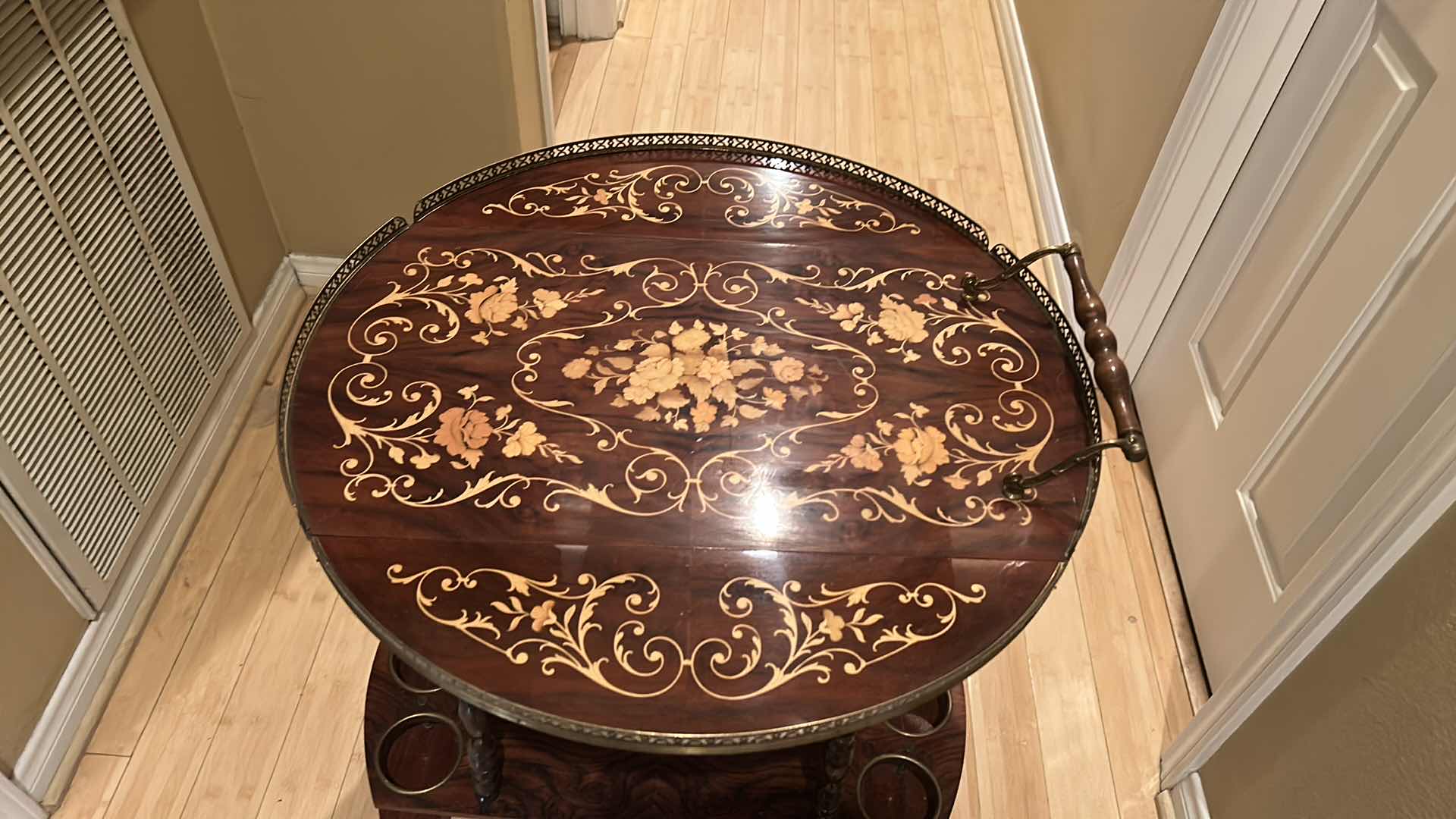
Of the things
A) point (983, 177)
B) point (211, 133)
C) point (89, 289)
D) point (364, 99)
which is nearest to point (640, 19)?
point (983, 177)

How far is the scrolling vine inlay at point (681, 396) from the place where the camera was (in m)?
1.16

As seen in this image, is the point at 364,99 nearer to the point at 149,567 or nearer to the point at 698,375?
the point at 149,567

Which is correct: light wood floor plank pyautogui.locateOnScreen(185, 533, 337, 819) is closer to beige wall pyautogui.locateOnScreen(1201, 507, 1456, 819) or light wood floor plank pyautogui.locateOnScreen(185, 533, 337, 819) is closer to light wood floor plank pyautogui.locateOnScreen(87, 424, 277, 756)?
light wood floor plank pyautogui.locateOnScreen(87, 424, 277, 756)

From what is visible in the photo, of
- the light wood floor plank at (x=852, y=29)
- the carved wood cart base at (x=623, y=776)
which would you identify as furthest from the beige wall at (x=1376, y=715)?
the light wood floor plank at (x=852, y=29)

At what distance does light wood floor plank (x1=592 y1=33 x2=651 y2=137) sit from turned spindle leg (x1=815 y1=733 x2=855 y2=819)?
79.1 inches

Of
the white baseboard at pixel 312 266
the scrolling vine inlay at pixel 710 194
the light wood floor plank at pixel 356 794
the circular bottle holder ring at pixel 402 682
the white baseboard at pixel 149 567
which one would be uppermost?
the scrolling vine inlay at pixel 710 194

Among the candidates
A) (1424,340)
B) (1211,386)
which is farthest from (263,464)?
(1424,340)

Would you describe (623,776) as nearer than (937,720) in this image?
Yes

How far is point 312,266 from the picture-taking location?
231cm

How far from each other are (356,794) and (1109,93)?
2101mm

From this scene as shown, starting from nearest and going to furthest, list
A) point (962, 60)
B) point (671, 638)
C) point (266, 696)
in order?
point (671, 638) < point (266, 696) < point (962, 60)

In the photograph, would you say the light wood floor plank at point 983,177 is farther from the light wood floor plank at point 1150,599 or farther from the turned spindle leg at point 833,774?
the turned spindle leg at point 833,774

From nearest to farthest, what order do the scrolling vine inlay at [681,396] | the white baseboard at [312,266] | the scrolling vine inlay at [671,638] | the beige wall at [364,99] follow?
the scrolling vine inlay at [671,638] → the scrolling vine inlay at [681,396] → the beige wall at [364,99] → the white baseboard at [312,266]

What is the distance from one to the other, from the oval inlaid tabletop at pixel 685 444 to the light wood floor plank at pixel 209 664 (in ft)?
2.54
